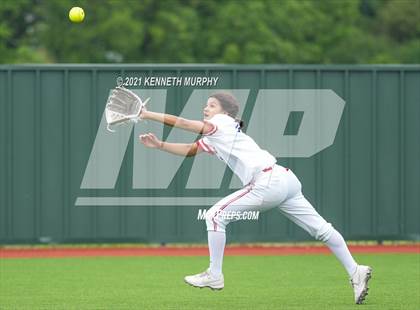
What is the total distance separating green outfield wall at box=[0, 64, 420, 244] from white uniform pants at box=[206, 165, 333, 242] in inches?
276

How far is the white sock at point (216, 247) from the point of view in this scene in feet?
34.6

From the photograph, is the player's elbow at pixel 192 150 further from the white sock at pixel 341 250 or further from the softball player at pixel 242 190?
the white sock at pixel 341 250

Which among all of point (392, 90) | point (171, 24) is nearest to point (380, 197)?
point (392, 90)

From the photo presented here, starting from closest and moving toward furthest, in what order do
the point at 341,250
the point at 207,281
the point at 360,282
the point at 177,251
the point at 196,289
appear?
the point at 207,281, the point at 360,282, the point at 341,250, the point at 196,289, the point at 177,251

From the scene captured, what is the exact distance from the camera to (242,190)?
10.7 m

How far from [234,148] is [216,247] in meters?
0.96

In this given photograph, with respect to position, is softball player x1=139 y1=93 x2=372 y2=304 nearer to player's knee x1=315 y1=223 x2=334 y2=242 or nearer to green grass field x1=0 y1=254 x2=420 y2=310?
player's knee x1=315 y1=223 x2=334 y2=242

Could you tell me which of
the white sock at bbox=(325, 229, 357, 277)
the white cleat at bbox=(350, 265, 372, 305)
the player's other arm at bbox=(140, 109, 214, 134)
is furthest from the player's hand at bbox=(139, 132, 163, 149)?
the white cleat at bbox=(350, 265, 372, 305)

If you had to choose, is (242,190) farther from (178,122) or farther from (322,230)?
(178,122)

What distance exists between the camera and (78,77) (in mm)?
17734

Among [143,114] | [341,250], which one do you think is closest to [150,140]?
[143,114]

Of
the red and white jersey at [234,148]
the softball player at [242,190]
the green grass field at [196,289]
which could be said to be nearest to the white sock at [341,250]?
the softball player at [242,190]

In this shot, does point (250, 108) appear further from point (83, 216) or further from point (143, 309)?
point (143, 309)

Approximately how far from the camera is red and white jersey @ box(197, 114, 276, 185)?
10547mm
